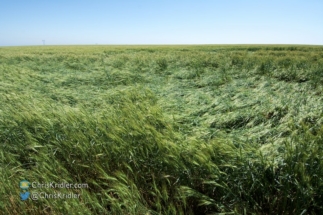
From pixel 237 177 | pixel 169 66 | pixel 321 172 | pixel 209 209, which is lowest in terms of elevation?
pixel 209 209

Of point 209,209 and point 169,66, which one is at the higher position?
point 169,66

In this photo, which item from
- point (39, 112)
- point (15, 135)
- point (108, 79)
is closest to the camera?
point (15, 135)

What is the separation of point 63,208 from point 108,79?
19.9ft

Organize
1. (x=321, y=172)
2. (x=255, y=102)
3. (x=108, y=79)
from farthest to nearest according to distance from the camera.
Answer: (x=108, y=79), (x=255, y=102), (x=321, y=172)

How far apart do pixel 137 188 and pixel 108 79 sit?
5.93 meters

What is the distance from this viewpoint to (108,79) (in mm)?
7629

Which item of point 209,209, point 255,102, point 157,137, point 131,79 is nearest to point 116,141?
point 157,137

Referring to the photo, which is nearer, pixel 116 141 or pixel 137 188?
pixel 137 188

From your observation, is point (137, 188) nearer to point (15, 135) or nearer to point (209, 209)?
point (209, 209)

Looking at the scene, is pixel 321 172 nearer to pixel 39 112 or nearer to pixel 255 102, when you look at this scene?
pixel 255 102

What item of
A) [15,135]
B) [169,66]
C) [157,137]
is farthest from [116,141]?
[169,66]

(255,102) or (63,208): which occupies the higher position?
(255,102)

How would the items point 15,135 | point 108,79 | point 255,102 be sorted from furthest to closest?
point 108,79, point 255,102, point 15,135

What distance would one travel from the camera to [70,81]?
23.5ft
